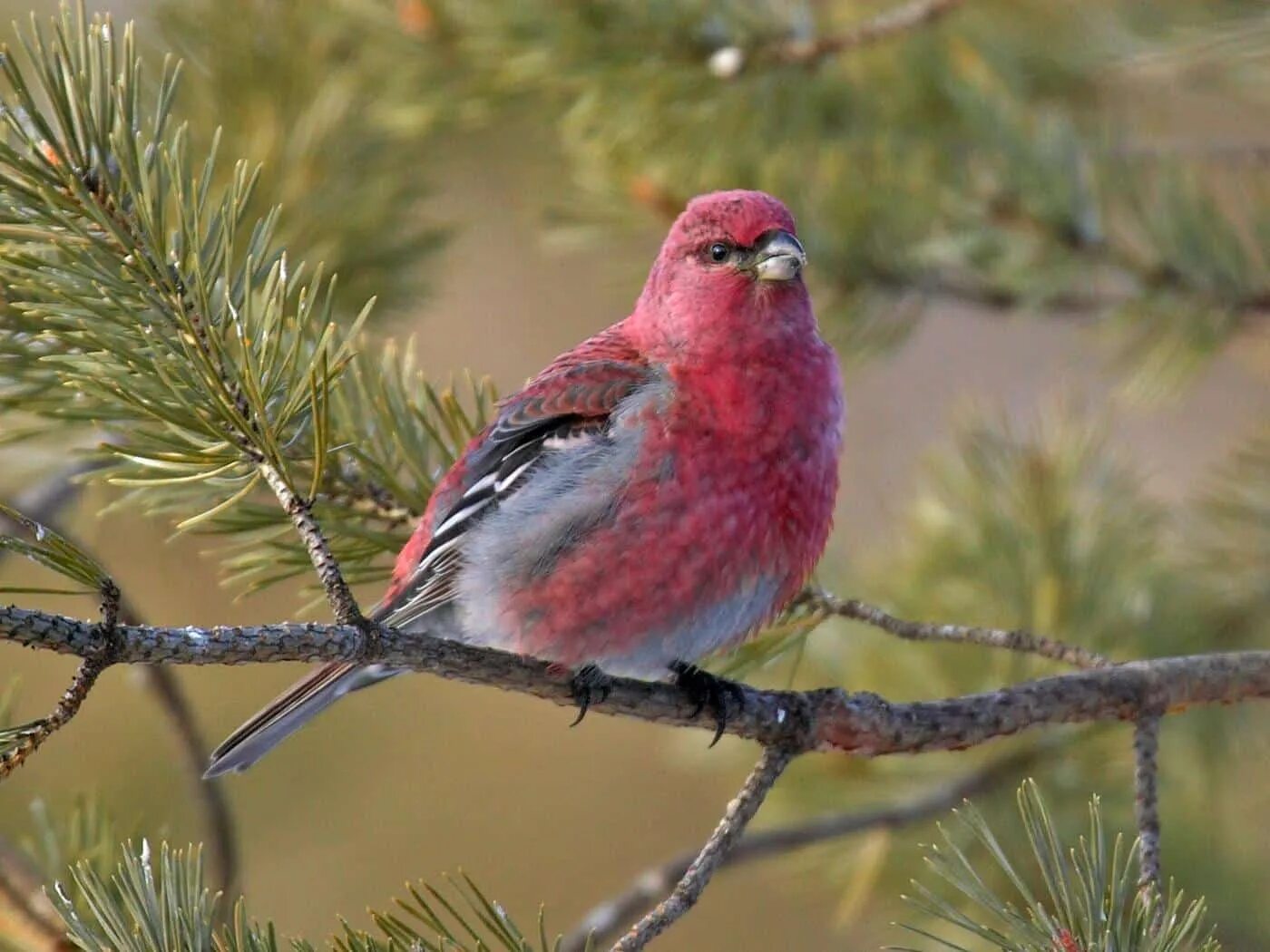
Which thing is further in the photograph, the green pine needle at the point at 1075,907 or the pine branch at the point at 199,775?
the pine branch at the point at 199,775

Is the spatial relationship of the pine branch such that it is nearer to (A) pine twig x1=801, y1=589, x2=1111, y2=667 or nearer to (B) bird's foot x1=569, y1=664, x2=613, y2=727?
(B) bird's foot x1=569, y1=664, x2=613, y2=727

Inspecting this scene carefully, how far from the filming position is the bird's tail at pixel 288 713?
8.00ft

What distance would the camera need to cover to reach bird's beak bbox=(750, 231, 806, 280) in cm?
281

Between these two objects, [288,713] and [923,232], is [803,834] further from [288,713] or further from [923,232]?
[923,232]

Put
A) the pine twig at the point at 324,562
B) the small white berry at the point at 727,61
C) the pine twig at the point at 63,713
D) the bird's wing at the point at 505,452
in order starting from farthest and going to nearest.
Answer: the small white berry at the point at 727,61
the bird's wing at the point at 505,452
the pine twig at the point at 324,562
the pine twig at the point at 63,713

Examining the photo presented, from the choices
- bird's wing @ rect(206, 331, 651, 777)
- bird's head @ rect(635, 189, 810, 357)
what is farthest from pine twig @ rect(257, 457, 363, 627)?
bird's head @ rect(635, 189, 810, 357)

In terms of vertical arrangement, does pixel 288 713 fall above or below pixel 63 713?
above

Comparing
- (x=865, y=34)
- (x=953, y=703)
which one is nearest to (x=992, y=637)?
(x=953, y=703)

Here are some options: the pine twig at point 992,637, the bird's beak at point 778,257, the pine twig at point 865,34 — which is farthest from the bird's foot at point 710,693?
the pine twig at point 865,34

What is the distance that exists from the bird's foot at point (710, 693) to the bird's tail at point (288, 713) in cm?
49

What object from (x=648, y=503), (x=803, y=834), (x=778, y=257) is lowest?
(x=803, y=834)

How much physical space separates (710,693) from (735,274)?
904 millimetres

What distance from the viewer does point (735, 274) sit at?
2906 mm

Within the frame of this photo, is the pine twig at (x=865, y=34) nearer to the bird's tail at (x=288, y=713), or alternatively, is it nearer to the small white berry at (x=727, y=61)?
the small white berry at (x=727, y=61)
